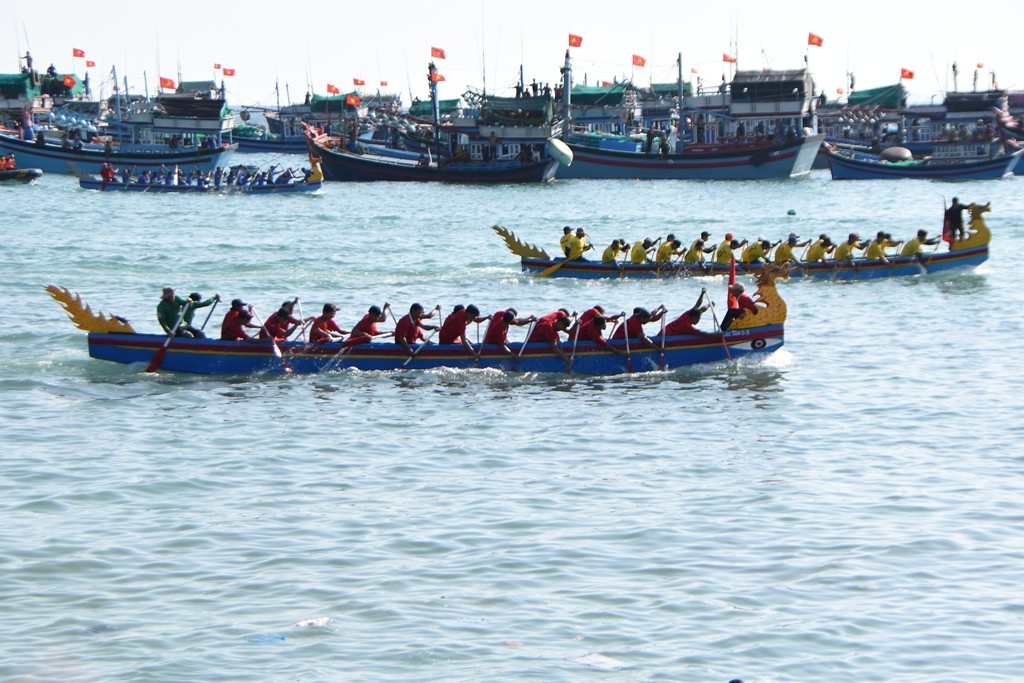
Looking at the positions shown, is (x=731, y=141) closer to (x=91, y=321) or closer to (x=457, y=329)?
(x=457, y=329)

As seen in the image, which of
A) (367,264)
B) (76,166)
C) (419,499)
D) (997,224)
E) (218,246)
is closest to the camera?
(419,499)

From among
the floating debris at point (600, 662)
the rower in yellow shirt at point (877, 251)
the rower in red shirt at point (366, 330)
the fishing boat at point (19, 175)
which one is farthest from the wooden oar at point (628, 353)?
the fishing boat at point (19, 175)

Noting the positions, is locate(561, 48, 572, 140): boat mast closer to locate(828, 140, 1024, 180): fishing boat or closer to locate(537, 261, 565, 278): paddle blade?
locate(828, 140, 1024, 180): fishing boat

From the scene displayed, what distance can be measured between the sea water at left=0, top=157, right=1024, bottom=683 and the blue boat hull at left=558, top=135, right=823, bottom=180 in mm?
48016

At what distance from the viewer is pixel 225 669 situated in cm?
1153

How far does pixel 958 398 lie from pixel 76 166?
66.8 meters

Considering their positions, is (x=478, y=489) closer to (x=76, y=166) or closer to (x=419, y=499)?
(x=419, y=499)

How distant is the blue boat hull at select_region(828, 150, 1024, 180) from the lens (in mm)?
78812

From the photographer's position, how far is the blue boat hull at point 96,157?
77.9m

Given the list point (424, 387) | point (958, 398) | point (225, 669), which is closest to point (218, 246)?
point (424, 387)

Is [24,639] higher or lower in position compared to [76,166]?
lower

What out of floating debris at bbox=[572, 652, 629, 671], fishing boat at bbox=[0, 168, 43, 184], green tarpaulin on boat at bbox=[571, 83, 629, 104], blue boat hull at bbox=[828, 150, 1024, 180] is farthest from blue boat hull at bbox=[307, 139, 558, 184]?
floating debris at bbox=[572, 652, 629, 671]

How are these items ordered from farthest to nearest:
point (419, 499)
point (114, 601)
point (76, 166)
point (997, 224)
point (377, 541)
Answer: point (76, 166), point (997, 224), point (419, 499), point (377, 541), point (114, 601)

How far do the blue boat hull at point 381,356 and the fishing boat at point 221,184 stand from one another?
4200 centimetres
